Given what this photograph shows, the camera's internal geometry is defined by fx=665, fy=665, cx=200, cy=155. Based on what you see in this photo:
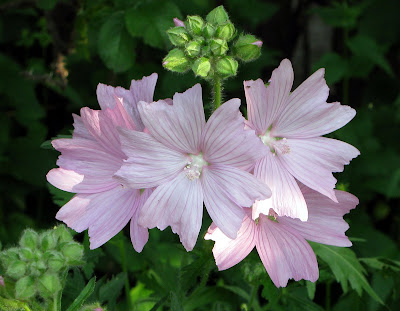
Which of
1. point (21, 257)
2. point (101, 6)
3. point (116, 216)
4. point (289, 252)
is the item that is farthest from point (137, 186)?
point (101, 6)

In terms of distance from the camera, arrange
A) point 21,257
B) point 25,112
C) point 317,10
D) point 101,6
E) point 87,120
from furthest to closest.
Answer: point 317,10, point 25,112, point 101,6, point 87,120, point 21,257

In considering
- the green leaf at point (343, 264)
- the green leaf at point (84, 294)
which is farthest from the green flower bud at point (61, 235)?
the green leaf at point (343, 264)

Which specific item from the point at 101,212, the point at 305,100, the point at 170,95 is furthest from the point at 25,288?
the point at 170,95

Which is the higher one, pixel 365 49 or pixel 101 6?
pixel 101 6

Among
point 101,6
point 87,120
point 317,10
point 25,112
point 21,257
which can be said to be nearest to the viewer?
point 21,257

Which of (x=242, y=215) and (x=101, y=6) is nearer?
(x=242, y=215)

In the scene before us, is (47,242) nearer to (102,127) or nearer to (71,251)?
(71,251)

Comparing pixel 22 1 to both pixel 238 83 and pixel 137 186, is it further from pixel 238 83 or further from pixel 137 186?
pixel 137 186
